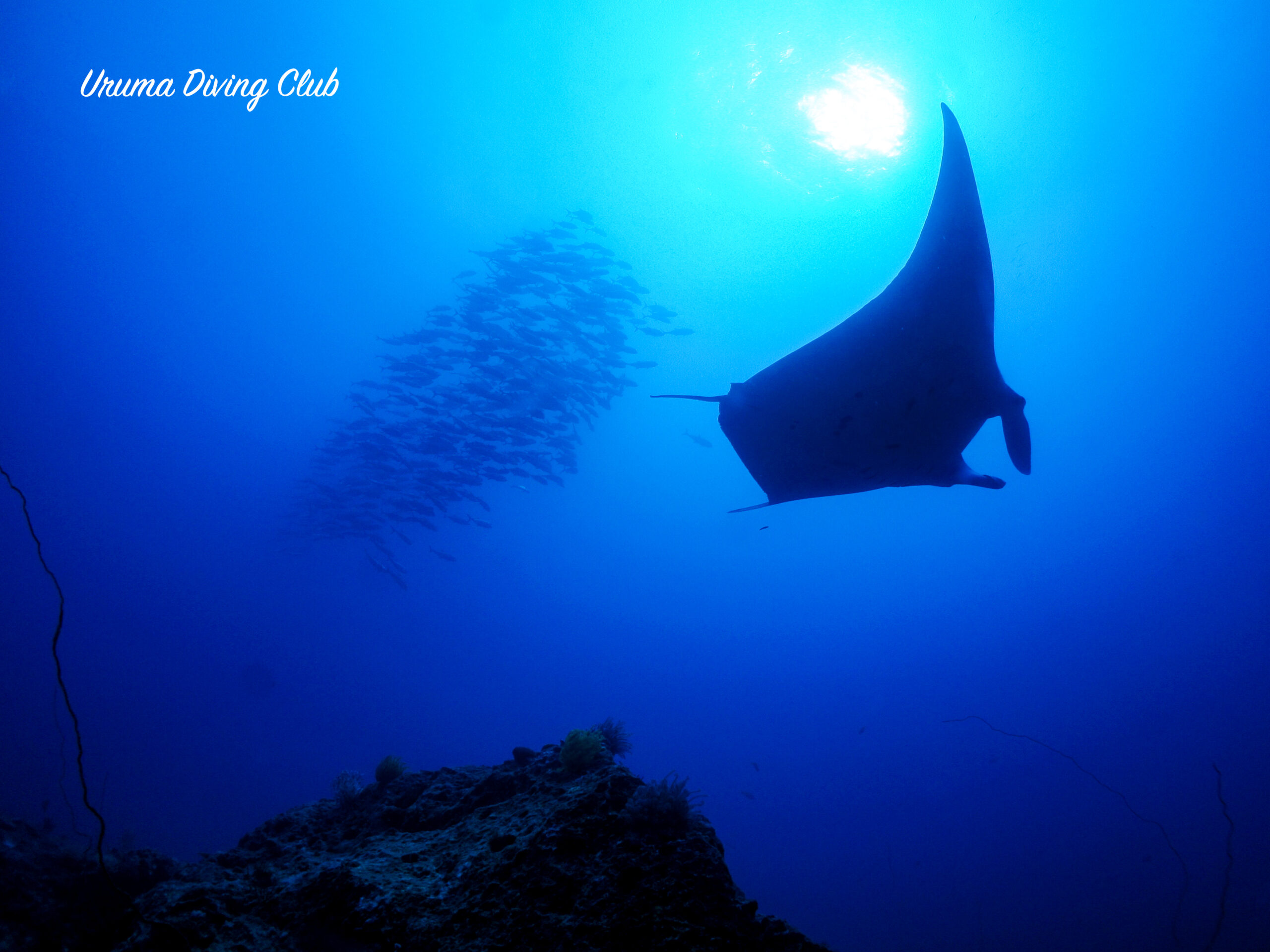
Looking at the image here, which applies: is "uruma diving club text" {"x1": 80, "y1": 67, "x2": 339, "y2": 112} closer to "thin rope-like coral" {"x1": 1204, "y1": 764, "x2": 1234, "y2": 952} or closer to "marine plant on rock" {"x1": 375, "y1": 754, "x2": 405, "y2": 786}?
"marine plant on rock" {"x1": 375, "y1": 754, "x2": 405, "y2": 786}

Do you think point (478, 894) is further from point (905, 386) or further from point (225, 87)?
point (225, 87)

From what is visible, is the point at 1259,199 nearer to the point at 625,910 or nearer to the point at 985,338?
the point at 985,338

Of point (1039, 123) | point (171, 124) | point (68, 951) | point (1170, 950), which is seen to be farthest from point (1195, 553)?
point (171, 124)

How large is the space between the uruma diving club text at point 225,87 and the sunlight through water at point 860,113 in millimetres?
19214

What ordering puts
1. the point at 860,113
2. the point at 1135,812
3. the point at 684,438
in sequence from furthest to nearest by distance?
the point at 684,438 → the point at 860,113 → the point at 1135,812

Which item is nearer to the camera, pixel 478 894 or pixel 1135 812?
pixel 478 894

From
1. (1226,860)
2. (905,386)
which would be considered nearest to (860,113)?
(905,386)

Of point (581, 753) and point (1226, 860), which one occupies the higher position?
point (581, 753)

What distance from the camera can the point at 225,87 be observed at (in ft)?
69.5

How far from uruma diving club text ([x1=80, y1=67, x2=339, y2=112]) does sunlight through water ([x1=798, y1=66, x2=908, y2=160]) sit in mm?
19214

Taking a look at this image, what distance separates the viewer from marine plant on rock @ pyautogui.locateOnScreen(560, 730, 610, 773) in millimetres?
3373

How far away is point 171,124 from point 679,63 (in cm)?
2227

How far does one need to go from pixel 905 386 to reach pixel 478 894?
362 centimetres

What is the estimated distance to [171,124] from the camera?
2198 centimetres
